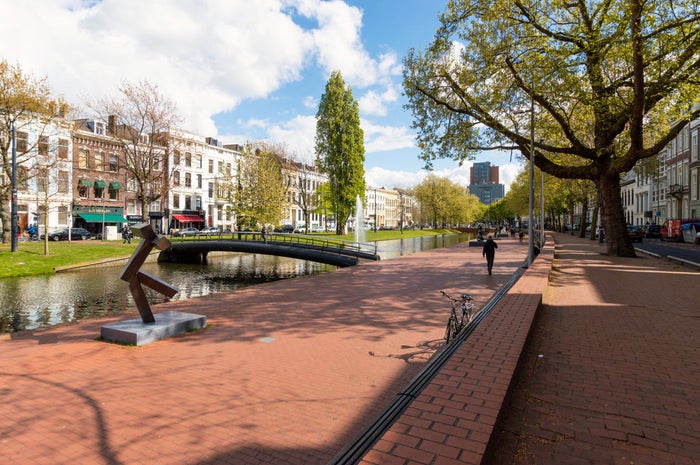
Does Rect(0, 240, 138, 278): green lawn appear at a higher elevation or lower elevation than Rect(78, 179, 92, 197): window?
lower

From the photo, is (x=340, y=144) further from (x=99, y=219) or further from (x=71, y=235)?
(x=71, y=235)

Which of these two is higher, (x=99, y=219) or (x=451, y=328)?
(x=99, y=219)

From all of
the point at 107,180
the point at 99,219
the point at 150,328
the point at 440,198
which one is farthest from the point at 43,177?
the point at 440,198

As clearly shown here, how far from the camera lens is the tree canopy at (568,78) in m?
16.0

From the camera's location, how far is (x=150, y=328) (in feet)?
27.1

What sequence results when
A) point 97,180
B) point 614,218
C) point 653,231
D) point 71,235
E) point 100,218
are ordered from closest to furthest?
1. point 614,218
2. point 71,235
3. point 100,218
4. point 97,180
5. point 653,231

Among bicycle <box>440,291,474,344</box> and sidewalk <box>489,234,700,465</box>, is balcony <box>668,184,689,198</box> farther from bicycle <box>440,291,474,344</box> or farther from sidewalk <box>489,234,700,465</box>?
bicycle <box>440,291,474,344</box>

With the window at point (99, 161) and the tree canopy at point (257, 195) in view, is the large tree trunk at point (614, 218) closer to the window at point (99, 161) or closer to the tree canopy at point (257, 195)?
the tree canopy at point (257, 195)

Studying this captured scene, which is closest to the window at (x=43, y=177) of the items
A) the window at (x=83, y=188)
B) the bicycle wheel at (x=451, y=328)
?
the window at (x=83, y=188)

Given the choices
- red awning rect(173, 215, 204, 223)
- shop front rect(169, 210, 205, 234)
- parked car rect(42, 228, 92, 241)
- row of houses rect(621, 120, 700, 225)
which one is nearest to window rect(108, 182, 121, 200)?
parked car rect(42, 228, 92, 241)

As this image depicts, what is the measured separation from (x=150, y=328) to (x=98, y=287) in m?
13.5

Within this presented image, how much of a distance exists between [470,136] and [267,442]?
21876 millimetres

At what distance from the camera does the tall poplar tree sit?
53.3 m

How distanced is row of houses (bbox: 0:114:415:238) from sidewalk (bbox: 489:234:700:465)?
28193 millimetres
